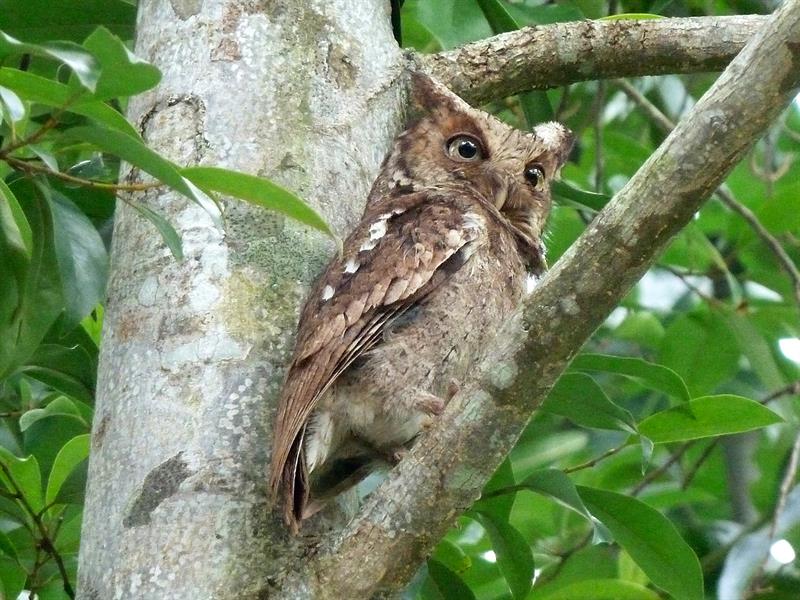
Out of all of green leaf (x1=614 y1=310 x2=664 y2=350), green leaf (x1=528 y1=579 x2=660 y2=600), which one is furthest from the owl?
green leaf (x1=614 y1=310 x2=664 y2=350)

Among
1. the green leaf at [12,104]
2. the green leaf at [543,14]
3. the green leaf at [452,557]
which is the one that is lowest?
the green leaf at [452,557]

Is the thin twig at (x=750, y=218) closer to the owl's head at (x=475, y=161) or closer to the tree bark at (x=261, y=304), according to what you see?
the owl's head at (x=475, y=161)

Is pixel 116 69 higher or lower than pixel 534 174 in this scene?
higher

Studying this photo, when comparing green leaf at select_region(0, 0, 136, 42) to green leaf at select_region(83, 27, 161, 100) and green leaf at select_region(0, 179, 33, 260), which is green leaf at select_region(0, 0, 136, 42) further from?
green leaf at select_region(83, 27, 161, 100)

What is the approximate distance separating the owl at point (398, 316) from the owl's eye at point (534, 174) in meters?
Answer: 0.14

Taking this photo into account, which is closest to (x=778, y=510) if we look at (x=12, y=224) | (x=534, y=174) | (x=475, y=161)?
(x=534, y=174)

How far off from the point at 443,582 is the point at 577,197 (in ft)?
2.94

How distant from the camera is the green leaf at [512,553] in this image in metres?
2.34

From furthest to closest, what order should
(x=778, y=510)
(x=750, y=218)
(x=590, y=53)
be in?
1. (x=750, y=218)
2. (x=778, y=510)
3. (x=590, y=53)

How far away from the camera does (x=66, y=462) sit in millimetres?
2320

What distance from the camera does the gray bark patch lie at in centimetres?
181

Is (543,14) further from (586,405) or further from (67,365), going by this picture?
(67,365)

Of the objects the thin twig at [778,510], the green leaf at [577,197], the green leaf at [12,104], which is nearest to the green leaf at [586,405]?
the green leaf at [577,197]

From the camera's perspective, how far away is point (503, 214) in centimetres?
277
